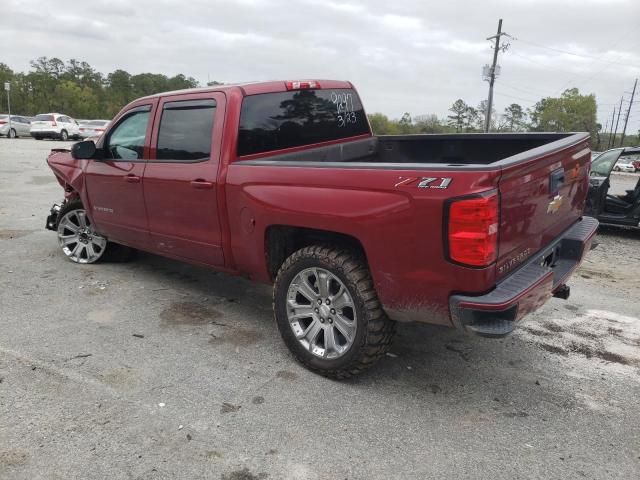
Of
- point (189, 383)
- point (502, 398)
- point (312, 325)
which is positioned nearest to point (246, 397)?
point (189, 383)

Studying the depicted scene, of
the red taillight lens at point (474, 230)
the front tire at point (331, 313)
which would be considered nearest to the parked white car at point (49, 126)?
the front tire at point (331, 313)

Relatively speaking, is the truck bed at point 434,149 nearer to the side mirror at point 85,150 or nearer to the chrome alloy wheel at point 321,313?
the chrome alloy wheel at point 321,313

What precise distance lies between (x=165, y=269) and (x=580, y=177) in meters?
4.22

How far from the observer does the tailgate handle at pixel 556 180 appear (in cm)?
319

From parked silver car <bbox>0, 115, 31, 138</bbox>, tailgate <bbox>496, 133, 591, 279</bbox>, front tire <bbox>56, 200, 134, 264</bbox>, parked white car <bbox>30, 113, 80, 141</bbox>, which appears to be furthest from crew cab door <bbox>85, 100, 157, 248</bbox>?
parked silver car <bbox>0, 115, 31, 138</bbox>

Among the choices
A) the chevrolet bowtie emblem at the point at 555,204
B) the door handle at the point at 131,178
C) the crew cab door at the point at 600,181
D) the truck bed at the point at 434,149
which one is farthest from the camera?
the crew cab door at the point at 600,181

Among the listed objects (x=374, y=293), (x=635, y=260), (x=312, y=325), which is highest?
(x=374, y=293)

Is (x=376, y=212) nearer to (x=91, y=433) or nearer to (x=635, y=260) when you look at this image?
(x=91, y=433)

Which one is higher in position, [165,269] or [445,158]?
[445,158]

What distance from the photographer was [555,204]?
11.1ft

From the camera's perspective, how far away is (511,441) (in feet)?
9.14

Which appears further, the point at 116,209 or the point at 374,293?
the point at 116,209

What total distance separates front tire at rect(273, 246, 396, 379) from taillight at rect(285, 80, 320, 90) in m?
1.58

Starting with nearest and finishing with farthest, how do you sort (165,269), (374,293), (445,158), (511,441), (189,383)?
1. (511,441)
2. (374,293)
3. (189,383)
4. (445,158)
5. (165,269)
